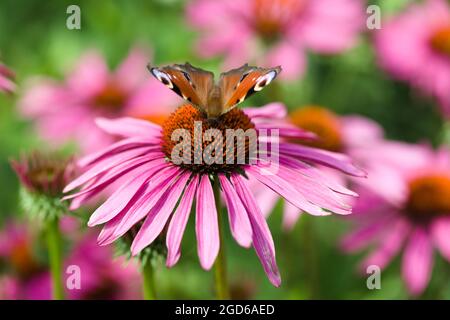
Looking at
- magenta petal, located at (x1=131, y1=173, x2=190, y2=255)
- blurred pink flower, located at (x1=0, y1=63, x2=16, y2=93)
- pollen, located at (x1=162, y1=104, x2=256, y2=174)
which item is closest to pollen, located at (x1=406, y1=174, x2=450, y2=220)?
pollen, located at (x1=162, y1=104, x2=256, y2=174)

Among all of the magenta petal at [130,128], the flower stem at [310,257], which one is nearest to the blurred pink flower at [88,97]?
the flower stem at [310,257]

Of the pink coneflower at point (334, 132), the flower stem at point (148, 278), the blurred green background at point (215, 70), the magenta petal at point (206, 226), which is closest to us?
the magenta petal at point (206, 226)

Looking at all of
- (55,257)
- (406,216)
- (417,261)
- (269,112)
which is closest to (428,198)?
(406,216)

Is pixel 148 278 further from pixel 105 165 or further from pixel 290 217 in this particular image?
pixel 290 217

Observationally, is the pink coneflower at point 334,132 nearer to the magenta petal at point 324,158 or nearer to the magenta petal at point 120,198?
the magenta petal at point 324,158
